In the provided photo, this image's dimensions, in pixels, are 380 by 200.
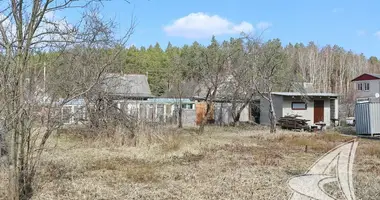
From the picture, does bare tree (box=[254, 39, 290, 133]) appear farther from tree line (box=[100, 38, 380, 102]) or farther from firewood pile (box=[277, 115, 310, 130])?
tree line (box=[100, 38, 380, 102])

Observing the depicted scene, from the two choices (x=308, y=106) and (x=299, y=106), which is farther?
(x=308, y=106)

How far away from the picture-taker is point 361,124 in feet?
54.4

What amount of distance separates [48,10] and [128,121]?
8660 mm

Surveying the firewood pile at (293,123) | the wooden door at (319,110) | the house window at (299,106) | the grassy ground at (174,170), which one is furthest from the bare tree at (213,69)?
the wooden door at (319,110)

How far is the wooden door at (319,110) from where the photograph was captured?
931 inches

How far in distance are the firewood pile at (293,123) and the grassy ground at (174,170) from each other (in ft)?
26.9

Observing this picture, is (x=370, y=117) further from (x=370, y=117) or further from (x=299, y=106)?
(x=299, y=106)

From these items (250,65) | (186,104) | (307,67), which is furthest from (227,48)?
(307,67)

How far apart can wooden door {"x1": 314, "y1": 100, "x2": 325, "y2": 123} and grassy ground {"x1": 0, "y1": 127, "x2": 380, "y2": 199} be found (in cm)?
1238


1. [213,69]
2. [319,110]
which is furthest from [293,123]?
[213,69]

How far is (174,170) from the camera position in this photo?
7.62 m

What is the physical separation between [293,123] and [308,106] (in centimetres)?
386

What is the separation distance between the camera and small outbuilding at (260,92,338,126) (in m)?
23.0

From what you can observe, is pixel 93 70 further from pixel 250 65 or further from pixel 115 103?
pixel 250 65
